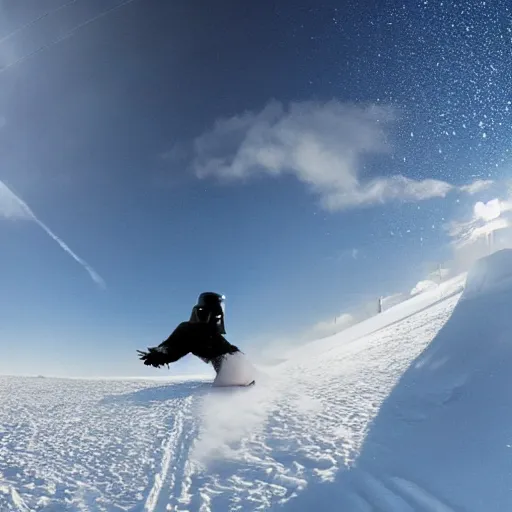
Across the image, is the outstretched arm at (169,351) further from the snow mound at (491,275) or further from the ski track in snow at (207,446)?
the snow mound at (491,275)

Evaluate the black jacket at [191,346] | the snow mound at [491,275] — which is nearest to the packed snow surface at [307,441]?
the snow mound at [491,275]

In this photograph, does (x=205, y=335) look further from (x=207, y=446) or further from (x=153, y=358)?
(x=207, y=446)

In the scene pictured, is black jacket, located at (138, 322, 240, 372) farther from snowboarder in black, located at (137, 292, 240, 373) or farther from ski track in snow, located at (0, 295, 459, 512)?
ski track in snow, located at (0, 295, 459, 512)

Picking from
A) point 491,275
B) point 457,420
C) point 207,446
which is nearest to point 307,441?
point 207,446

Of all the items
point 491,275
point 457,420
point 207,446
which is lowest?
point 207,446

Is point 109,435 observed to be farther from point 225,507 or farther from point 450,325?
point 450,325

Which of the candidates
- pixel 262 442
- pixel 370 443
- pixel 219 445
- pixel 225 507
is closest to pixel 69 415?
pixel 219 445

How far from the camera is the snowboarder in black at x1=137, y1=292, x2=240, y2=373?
28.2 ft

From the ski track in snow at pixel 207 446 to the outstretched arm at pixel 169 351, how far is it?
0.85m

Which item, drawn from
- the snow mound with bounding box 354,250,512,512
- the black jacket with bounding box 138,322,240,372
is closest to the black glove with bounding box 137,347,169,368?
the black jacket with bounding box 138,322,240,372

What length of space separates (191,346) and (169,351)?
0.65 m

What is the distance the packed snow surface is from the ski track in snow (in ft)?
0.07

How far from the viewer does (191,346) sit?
8.74 m

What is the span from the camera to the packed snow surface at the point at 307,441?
3957 millimetres
